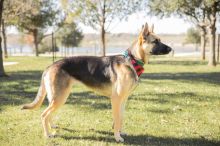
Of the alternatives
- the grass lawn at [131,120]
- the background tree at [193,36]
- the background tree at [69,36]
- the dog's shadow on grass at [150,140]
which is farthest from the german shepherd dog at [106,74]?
the background tree at [193,36]

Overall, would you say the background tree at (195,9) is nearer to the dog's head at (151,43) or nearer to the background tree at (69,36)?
the dog's head at (151,43)

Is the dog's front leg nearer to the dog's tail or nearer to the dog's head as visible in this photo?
the dog's head

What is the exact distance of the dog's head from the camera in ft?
25.3

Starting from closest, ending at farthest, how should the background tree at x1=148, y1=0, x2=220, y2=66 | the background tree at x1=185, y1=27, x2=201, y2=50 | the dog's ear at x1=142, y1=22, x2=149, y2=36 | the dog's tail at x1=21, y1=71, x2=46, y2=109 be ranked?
the dog's ear at x1=142, y1=22, x2=149, y2=36, the dog's tail at x1=21, y1=71, x2=46, y2=109, the background tree at x1=148, y1=0, x2=220, y2=66, the background tree at x1=185, y1=27, x2=201, y2=50

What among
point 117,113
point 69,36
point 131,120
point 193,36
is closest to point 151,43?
point 117,113

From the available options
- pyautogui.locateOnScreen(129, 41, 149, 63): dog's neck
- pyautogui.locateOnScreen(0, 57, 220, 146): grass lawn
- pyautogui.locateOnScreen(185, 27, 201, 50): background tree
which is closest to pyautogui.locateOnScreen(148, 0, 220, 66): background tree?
pyautogui.locateOnScreen(0, 57, 220, 146): grass lawn

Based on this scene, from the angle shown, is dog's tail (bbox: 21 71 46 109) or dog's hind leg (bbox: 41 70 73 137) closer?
dog's hind leg (bbox: 41 70 73 137)

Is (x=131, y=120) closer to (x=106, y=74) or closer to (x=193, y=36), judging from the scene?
(x=106, y=74)

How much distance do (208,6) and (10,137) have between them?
23.6m

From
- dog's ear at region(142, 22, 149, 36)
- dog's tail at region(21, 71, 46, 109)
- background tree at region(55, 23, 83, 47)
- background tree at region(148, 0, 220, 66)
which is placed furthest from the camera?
background tree at region(55, 23, 83, 47)

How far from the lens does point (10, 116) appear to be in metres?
9.98

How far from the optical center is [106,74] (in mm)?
7883

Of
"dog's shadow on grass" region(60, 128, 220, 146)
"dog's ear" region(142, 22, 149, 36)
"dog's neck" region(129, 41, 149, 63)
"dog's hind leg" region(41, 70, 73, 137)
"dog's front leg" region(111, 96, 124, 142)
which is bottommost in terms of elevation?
"dog's shadow on grass" region(60, 128, 220, 146)

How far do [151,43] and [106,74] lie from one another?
1117 mm
